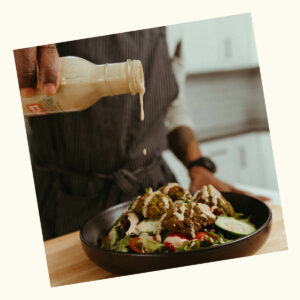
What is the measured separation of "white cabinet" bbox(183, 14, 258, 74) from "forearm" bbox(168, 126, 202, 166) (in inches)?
10.8

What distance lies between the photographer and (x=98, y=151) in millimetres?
909

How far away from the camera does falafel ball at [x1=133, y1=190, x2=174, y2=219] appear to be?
0.65m

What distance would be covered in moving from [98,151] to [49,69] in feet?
1.00

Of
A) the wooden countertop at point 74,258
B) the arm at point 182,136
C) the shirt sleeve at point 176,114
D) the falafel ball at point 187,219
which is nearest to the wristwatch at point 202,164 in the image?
the arm at point 182,136

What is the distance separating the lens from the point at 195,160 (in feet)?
3.25

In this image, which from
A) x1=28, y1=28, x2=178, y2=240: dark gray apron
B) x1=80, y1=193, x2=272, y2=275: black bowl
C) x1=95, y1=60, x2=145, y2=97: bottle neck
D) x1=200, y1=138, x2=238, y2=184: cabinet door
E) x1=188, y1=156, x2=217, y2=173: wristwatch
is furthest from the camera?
x1=200, y1=138, x2=238, y2=184: cabinet door

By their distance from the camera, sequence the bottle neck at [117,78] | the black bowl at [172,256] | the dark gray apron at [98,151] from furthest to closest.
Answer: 1. the dark gray apron at [98,151]
2. the bottle neck at [117,78]
3. the black bowl at [172,256]

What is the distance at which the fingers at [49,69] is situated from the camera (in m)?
0.64

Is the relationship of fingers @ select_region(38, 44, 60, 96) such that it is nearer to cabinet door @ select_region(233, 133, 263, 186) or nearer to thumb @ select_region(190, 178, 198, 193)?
thumb @ select_region(190, 178, 198, 193)

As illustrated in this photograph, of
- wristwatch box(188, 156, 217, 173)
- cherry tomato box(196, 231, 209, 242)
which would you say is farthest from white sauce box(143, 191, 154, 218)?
wristwatch box(188, 156, 217, 173)

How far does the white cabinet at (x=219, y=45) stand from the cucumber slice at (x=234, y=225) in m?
0.46

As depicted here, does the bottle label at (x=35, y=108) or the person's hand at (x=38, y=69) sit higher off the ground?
the person's hand at (x=38, y=69)

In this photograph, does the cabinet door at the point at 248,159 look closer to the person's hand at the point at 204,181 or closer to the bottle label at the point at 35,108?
the person's hand at the point at 204,181

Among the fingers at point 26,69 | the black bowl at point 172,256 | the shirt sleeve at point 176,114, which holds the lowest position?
the black bowl at point 172,256
